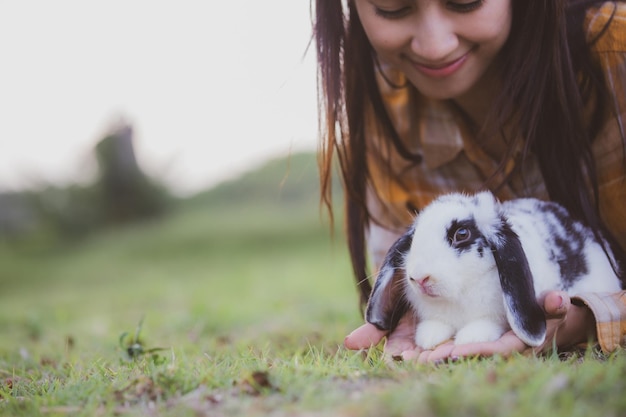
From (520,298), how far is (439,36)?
0.95 meters

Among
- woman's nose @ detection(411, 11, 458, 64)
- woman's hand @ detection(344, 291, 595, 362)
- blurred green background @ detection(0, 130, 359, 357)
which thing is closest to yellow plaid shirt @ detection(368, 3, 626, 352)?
woman's hand @ detection(344, 291, 595, 362)

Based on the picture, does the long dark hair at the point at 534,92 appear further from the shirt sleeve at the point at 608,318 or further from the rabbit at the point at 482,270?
the shirt sleeve at the point at 608,318

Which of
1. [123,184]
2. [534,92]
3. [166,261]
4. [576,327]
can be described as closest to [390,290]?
[576,327]

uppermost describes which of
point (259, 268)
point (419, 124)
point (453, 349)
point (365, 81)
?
point (365, 81)

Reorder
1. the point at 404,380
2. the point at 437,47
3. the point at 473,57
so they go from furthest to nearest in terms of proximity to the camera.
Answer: the point at 473,57 → the point at 437,47 → the point at 404,380

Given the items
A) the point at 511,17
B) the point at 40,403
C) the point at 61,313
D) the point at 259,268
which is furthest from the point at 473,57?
the point at 259,268

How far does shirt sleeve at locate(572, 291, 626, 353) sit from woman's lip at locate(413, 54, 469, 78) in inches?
36.9

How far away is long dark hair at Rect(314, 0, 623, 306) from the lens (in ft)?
8.45

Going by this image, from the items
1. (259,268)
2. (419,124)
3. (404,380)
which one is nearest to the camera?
(404,380)

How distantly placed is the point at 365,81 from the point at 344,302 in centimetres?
221

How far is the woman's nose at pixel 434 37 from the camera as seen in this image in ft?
7.79

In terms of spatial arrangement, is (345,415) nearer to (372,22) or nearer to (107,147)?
(372,22)

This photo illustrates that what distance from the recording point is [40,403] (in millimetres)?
1974

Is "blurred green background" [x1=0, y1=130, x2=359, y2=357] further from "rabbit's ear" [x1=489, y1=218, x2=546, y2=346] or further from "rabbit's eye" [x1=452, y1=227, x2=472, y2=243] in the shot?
"rabbit's ear" [x1=489, y1=218, x2=546, y2=346]
